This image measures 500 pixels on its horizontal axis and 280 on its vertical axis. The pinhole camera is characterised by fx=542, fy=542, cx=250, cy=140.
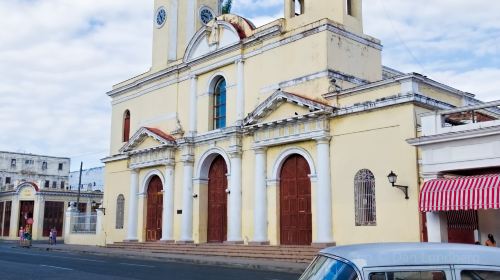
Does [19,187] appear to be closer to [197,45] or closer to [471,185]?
[197,45]

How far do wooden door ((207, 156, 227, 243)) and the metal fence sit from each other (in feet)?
35.5

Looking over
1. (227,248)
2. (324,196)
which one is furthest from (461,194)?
(227,248)

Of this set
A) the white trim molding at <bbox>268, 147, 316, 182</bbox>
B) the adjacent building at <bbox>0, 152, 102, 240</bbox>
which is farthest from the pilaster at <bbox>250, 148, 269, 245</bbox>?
the adjacent building at <bbox>0, 152, 102, 240</bbox>

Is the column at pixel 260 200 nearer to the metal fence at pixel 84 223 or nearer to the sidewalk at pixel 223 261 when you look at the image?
the sidewalk at pixel 223 261

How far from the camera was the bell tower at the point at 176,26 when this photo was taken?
30297 millimetres

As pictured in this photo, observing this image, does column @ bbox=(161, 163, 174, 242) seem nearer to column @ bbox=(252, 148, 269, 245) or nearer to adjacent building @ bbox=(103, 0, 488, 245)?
adjacent building @ bbox=(103, 0, 488, 245)

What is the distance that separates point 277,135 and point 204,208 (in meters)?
6.26

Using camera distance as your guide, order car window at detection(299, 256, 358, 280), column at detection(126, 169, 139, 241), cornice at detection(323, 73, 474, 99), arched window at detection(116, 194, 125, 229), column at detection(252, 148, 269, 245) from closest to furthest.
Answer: car window at detection(299, 256, 358, 280), cornice at detection(323, 73, 474, 99), column at detection(252, 148, 269, 245), column at detection(126, 169, 139, 241), arched window at detection(116, 194, 125, 229)

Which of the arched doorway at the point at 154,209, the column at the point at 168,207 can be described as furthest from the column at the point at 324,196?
the arched doorway at the point at 154,209

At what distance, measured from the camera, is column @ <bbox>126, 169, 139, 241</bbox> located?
1149 inches

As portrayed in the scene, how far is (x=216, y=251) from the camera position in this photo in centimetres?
2297

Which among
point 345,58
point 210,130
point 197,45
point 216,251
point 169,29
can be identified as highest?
point 169,29

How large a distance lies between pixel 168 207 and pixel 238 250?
6.28 metres

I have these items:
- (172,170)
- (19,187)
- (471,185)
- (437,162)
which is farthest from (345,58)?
(19,187)
